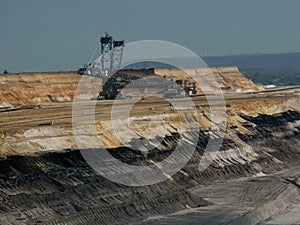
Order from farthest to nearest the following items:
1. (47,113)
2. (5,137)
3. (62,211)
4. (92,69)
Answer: (92,69) < (47,113) < (5,137) < (62,211)

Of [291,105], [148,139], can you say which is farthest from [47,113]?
[291,105]

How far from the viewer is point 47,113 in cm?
7606

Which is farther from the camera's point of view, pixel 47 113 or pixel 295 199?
pixel 47 113

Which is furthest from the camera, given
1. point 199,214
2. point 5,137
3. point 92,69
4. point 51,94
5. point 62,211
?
point 92,69

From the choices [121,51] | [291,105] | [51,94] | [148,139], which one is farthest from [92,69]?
[148,139]

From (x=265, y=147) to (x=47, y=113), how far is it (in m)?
20.7

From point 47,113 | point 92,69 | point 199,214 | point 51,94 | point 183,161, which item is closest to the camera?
point 199,214

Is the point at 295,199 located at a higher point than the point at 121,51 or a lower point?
lower

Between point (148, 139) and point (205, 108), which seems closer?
point (148, 139)

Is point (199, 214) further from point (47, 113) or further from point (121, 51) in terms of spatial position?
point (121, 51)

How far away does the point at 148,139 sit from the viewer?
2574 inches

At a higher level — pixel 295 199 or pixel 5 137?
pixel 5 137

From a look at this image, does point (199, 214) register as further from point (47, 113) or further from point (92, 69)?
point (92, 69)

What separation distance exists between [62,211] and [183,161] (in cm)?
1884
